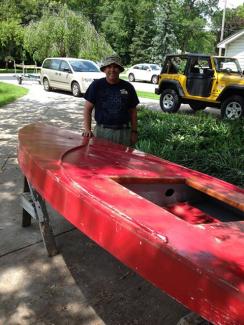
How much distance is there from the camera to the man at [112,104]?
15.5ft

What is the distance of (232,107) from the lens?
12062 millimetres

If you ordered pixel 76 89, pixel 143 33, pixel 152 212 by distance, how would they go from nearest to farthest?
pixel 152 212 → pixel 76 89 → pixel 143 33

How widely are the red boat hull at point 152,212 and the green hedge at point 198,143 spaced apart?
226cm

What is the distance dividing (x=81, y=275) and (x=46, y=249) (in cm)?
49

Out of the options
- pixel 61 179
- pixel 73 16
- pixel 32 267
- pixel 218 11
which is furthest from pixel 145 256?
pixel 218 11

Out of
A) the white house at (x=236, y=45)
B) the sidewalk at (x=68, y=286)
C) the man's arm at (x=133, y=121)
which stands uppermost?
the white house at (x=236, y=45)

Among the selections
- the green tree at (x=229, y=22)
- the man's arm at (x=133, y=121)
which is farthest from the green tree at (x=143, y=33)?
the man's arm at (x=133, y=121)

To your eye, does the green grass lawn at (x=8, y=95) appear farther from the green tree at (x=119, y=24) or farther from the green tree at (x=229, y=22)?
the green tree at (x=229, y=22)

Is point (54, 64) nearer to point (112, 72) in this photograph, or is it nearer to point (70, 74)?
point (70, 74)

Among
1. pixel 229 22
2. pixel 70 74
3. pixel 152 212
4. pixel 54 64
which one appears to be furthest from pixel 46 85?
pixel 229 22

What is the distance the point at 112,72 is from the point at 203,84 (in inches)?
341

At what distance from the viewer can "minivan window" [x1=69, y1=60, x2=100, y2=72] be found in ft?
57.7

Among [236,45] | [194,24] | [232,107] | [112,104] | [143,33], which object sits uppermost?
[194,24]

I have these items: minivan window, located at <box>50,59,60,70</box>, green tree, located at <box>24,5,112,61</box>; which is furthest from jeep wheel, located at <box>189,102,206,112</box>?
green tree, located at <box>24,5,112,61</box>
